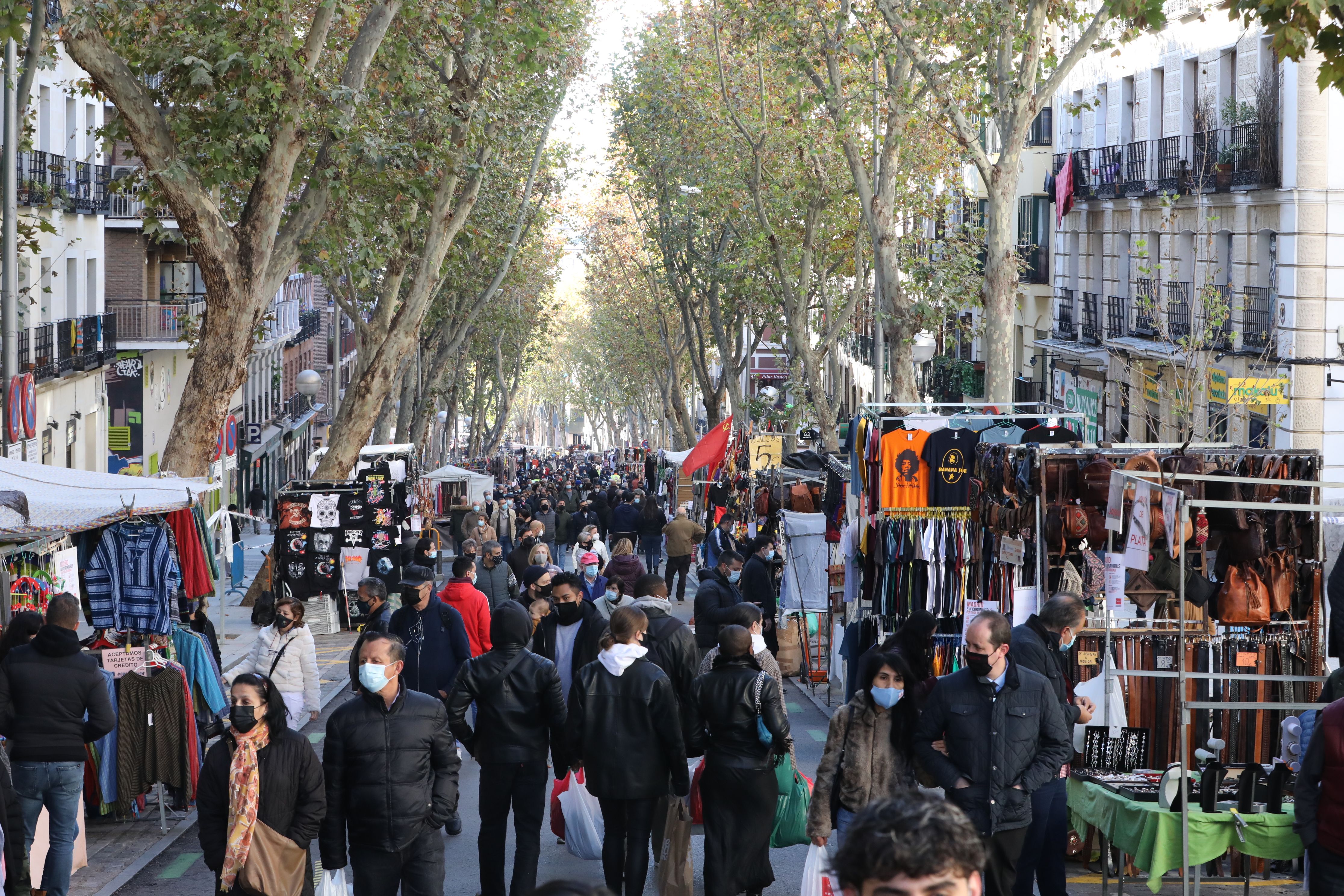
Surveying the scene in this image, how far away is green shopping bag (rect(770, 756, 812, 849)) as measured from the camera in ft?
27.1

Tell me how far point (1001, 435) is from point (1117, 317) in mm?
21101

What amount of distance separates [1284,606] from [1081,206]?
89.6 feet

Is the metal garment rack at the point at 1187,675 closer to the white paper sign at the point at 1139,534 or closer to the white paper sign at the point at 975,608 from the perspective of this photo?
the white paper sign at the point at 1139,534

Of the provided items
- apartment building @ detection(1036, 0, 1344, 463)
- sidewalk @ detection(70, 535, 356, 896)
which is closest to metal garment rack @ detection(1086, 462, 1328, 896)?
sidewalk @ detection(70, 535, 356, 896)

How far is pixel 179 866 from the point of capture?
31.0 feet

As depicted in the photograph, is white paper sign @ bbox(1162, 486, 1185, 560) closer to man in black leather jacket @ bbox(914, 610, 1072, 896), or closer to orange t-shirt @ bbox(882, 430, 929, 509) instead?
man in black leather jacket @ bbox(914, 610, 1072, 896)

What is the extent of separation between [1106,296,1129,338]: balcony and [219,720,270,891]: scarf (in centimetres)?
2689

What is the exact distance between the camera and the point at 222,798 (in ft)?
21.5

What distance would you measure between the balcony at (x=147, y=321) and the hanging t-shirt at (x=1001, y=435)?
1117 inches

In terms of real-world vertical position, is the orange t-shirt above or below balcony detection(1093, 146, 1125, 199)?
below

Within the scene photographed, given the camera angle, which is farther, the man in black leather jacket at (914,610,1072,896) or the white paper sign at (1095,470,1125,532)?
the white paper sign at (1095,470,1125,532)

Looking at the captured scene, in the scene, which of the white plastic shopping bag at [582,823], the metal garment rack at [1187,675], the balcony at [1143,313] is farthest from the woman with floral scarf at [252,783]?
the balcony at [1143,313]

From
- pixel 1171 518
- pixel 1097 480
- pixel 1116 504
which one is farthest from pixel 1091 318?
pixel 1171 518

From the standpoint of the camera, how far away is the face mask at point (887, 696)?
24.0 ft
